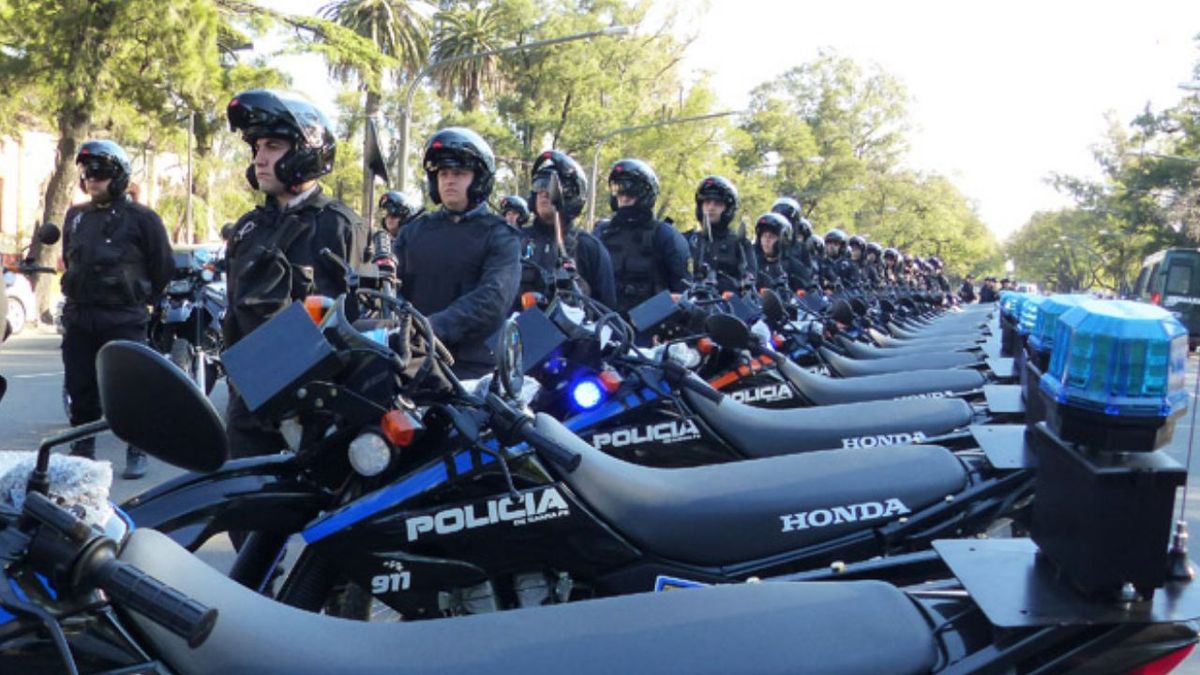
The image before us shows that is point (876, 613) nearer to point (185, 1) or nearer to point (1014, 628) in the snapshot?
point (1014, 628)

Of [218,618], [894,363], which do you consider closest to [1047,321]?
[218,618]

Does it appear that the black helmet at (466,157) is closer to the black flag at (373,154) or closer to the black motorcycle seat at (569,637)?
the black flag at (373,154)

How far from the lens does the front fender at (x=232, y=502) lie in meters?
2.35

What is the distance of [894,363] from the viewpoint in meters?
6.71

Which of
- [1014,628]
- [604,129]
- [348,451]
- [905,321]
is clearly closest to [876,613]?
[1014,628]

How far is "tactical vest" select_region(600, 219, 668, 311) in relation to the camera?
7707 mm

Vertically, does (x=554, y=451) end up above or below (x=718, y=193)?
below

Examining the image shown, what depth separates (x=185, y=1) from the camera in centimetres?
1822

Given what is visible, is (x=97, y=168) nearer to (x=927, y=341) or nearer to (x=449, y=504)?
(x=449, y=504)

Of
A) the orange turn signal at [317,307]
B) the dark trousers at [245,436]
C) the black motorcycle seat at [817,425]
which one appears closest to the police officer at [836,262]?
the black motorcycle seat at [817,425]

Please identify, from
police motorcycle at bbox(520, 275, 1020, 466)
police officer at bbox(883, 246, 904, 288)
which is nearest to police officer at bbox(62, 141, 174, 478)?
police motorcycle at bbox(520, 275, 1020, 466)

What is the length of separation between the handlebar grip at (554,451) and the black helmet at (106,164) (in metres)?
4.97

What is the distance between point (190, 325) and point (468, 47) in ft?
104

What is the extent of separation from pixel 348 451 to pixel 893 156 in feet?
194
